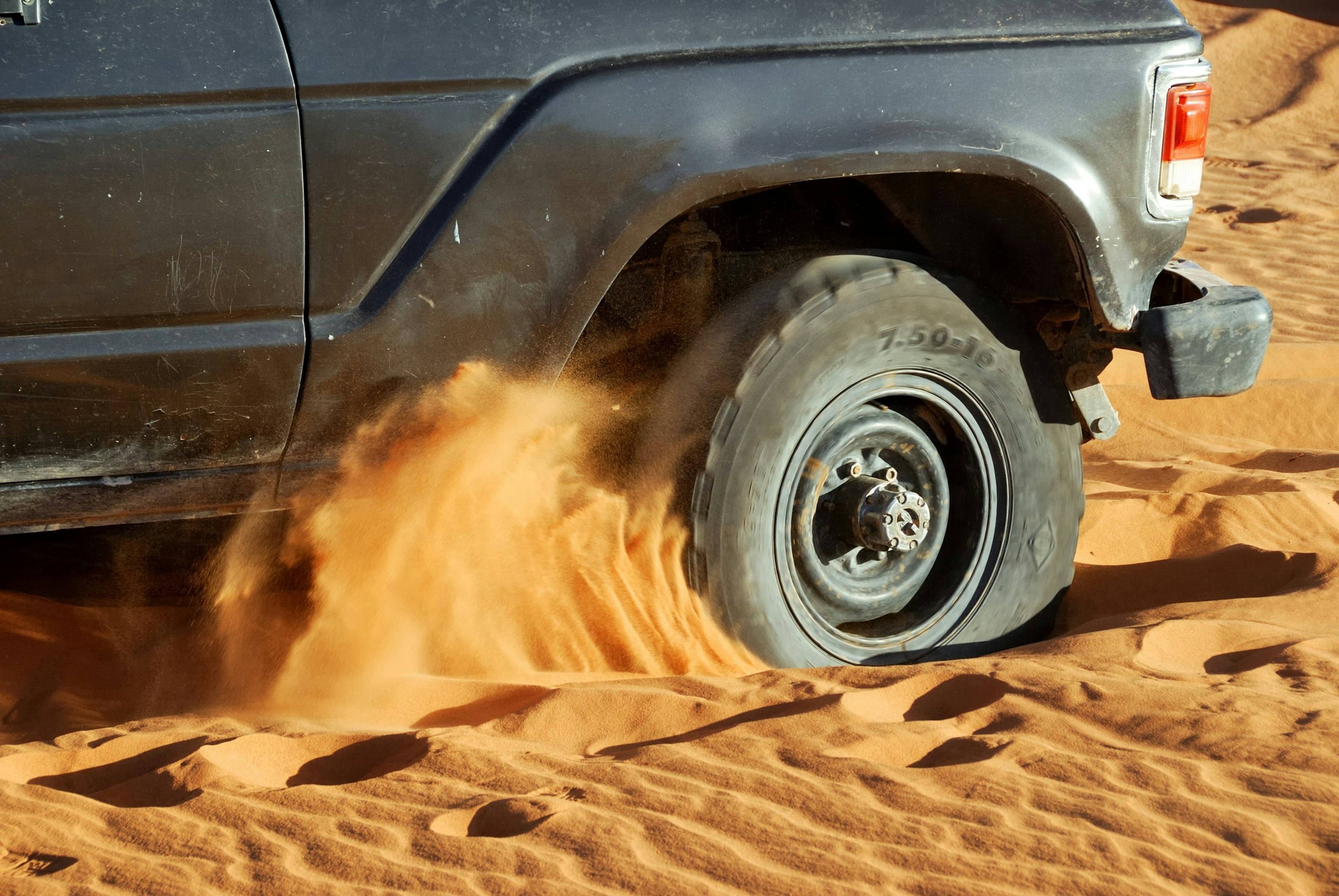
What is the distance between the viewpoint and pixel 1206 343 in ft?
9.71

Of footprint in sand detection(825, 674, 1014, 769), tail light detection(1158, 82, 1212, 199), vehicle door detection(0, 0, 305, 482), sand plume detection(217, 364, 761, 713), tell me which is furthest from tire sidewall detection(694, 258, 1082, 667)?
vehicle door detection(0, 0, 305, 482)

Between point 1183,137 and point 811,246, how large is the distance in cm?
92

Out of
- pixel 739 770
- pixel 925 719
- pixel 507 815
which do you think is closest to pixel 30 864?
pixel 507 815

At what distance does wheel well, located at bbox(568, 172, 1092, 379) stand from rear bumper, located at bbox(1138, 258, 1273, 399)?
21cm

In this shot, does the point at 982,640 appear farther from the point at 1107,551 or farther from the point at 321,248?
the point at 321,248

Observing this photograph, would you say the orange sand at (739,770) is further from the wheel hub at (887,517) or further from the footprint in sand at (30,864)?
the wheel hub at (887,517)

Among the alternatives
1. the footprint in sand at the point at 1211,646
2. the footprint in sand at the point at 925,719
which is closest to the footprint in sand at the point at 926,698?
the footprint in sand at the point at 925,719

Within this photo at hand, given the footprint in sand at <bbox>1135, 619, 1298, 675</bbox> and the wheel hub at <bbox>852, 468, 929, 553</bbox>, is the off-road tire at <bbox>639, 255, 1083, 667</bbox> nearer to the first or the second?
the wheel hub at <bbox>852, 468, 929, 553</bbox>

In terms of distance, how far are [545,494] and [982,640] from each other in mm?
1269

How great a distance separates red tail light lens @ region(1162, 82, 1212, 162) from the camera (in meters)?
2.82

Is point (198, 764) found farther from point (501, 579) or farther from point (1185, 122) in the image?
point (1185, 122)

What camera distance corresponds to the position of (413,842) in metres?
2.10

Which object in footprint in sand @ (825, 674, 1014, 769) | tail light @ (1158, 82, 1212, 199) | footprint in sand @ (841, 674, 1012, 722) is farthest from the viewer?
tail light @ (1158, 82, 1212, 199)

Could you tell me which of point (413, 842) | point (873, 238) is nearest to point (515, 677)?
point (413, 842)
